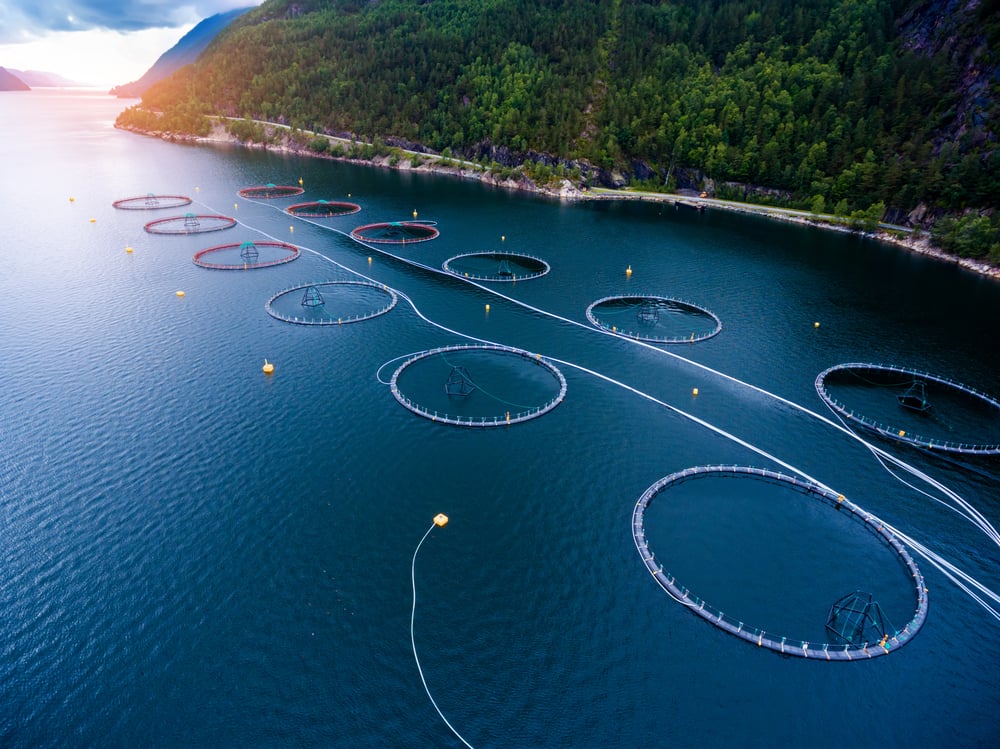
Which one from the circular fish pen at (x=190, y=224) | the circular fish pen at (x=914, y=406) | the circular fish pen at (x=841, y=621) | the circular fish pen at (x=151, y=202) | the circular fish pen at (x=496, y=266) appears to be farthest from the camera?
the circular fish pen at (x=151, y=202)

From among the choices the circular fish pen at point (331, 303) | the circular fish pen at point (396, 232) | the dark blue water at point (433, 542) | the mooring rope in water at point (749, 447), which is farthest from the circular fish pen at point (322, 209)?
the dark blue water at point (433, 542)

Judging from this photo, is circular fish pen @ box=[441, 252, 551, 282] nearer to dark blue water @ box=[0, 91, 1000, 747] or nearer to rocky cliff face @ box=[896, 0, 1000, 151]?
dark blue water @ box=[0, 91, 1000, 747]

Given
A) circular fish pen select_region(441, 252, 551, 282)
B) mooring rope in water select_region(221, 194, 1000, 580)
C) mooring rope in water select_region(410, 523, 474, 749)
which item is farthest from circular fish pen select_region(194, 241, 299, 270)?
mooring rope in water select_region(410, 523, 474, 749)

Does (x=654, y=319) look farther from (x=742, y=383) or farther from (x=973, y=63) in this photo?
(x=973, y=63)

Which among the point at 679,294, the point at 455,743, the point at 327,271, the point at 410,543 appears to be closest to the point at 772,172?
the point at 679,294

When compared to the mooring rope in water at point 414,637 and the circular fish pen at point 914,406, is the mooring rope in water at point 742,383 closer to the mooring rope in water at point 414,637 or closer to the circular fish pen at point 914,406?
the circular fish pen at point 914,406

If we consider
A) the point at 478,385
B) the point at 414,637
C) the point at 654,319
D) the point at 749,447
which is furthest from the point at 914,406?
the point at 414,637
